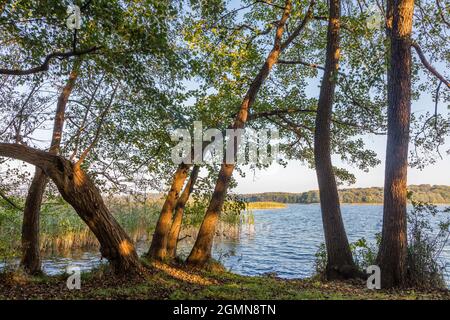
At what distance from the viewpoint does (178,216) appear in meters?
9.28

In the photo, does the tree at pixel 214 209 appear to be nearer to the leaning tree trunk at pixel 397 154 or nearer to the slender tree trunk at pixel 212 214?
the slender tree trunk at pixel 212 214

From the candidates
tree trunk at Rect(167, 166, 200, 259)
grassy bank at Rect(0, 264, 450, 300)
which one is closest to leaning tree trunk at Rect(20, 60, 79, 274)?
grassy bank at Rect(0, 264, 450, 300)

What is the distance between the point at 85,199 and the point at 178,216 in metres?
3.84

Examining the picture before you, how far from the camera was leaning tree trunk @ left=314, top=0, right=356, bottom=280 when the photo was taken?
7516mm

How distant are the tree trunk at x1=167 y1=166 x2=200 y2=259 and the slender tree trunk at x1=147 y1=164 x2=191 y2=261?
0.36m

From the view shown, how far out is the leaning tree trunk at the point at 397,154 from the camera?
6.36 m

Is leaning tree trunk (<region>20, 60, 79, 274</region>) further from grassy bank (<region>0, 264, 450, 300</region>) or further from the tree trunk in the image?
the tree trunk

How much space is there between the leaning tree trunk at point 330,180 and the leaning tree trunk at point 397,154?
3.34 ft

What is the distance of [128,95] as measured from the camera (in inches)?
292

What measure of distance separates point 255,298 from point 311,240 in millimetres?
18220

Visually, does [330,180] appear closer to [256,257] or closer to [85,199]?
[85,199]

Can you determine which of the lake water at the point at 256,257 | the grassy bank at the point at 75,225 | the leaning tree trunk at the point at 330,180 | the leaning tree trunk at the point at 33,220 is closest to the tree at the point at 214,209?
the lake water at the point at 256,257

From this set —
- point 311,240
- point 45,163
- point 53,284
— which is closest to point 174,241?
point 53,284
